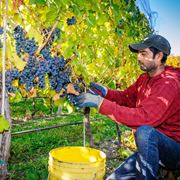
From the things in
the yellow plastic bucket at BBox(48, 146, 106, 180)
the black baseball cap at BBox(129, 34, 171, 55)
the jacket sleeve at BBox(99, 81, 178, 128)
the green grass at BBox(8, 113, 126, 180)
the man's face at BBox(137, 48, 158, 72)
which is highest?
the black baseball cap at BBox(129, 34, 171, 55)

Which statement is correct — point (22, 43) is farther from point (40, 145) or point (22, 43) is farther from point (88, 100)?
point (40, 145)

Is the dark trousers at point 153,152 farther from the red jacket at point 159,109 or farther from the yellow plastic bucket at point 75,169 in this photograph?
the yellow plastic bucket at point 75,169

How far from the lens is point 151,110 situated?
2.66 m

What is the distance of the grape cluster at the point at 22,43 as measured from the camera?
2.32 meters

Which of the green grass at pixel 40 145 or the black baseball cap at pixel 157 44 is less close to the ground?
the black baseball cap at pixel 157 44

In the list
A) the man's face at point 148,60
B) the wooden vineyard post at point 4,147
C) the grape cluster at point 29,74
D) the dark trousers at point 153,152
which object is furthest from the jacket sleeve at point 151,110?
the wooden vineyard post at point 4,147

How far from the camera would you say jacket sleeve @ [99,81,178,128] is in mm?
2670

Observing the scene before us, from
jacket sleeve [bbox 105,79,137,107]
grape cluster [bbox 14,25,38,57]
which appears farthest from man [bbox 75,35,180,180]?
grape cluster [bbox 14,25,38,57]

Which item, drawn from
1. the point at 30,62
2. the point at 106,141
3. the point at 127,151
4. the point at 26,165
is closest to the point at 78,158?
the point at 30,62

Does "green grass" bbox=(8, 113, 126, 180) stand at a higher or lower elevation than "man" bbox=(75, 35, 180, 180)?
lower

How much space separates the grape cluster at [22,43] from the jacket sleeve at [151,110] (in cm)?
75

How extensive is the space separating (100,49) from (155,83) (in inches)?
73.6

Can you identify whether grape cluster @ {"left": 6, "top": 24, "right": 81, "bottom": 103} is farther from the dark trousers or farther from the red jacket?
the dark trousers

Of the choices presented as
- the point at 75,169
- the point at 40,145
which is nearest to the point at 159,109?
the point at 75,169
